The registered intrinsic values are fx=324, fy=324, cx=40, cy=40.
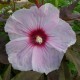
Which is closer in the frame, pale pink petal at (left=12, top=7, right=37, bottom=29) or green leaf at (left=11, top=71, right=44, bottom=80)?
pale pink petal at (left=12, top=7, right=37, bottom=29)

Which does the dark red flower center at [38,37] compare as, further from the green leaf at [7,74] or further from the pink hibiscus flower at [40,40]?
the green leaf at [7,74]

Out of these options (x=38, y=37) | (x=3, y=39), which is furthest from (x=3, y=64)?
(x=38, y=37)

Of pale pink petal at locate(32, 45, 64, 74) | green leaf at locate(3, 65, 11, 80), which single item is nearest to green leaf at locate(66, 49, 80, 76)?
pale pink petal at locate(32, 45, 64, 74)

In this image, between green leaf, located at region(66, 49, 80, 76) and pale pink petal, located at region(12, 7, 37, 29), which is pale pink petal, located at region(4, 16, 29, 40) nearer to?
pale pink petal, located at region(12, 7, 37, 29)

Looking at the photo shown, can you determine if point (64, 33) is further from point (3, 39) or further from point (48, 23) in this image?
point (3, 39)

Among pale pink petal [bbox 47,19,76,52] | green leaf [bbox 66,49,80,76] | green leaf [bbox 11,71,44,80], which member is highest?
pale pink petal [bbox 47,19,76,52]

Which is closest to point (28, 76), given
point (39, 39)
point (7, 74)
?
point (7, 74)

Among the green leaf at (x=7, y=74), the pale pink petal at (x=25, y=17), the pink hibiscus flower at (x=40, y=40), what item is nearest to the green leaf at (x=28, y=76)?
the green leaf at (x=7, y=74)
